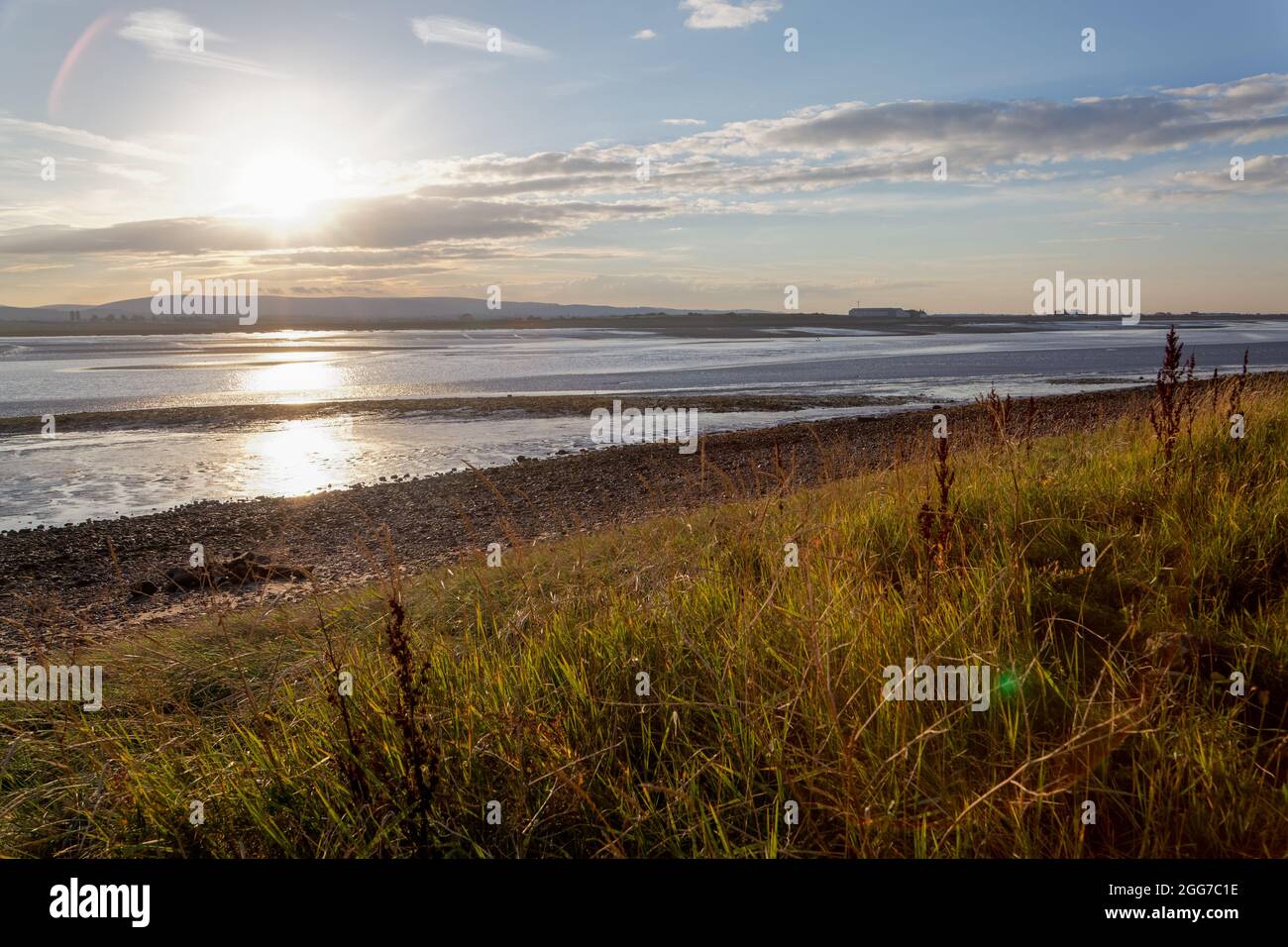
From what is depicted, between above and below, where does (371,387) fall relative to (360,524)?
above

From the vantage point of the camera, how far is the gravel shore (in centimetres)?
1044

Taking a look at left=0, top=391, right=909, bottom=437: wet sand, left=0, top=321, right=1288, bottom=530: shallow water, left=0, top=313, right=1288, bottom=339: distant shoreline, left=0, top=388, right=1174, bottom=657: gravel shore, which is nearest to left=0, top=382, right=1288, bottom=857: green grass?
left=0, top=388, right=1174, bottom=657: gravel shore

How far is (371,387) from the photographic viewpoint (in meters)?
39.6

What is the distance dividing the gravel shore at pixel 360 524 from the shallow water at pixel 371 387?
1897 millimetres

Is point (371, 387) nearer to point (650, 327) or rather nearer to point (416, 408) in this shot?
point (416, 408)

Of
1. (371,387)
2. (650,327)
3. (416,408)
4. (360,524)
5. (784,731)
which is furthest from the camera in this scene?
(650,327)

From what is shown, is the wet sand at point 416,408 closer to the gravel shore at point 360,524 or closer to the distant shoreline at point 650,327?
the gravel shore at point 360,524

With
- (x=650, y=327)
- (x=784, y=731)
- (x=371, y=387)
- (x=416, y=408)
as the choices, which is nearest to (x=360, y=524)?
(x=784, y=731)

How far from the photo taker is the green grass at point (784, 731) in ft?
9.13

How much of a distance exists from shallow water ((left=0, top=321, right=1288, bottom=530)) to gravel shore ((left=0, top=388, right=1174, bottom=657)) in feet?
6.22

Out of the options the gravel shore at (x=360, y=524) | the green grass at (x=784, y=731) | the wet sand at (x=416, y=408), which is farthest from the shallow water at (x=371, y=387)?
the green grass at (x=784, y=731)

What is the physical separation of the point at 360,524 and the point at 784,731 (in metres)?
12.3
